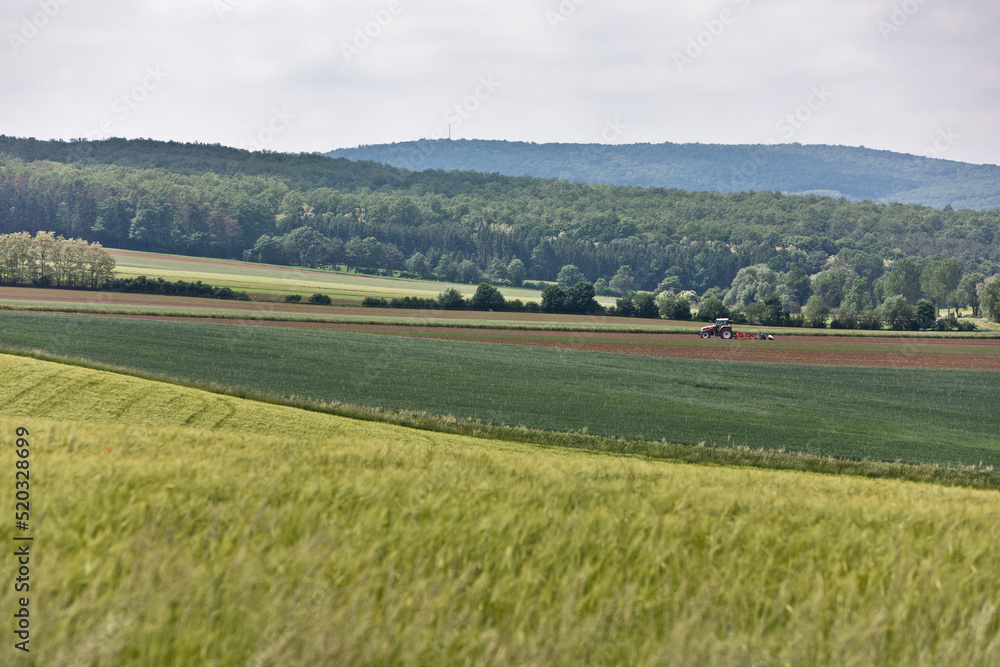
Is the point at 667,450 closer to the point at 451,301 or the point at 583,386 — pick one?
the point at 583,386

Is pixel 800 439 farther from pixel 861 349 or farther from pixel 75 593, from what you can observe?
pixel 861 349

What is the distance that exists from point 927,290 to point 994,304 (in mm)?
47716

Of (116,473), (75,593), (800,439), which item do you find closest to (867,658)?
(75,593)

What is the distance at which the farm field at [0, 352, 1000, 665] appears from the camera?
4.22 m

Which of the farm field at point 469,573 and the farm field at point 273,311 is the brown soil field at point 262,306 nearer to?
the farm field at point 273,311

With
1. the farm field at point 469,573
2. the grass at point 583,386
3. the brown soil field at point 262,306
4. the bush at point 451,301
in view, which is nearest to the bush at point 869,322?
the brown soil field at point 262,306

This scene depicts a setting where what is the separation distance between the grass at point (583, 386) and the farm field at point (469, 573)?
72.1 feet

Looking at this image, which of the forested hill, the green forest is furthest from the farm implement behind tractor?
the forested hill

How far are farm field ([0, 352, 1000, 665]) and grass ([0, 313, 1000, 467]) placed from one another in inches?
866

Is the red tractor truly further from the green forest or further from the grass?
the green forest

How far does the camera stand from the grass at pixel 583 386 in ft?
97.3

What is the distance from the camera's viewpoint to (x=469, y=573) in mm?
4859

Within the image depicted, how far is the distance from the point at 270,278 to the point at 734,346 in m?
77.6

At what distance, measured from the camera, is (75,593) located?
4348mm
